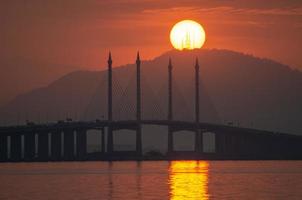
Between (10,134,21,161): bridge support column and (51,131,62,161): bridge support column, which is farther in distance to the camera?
(51,131,62,161): bridge support column

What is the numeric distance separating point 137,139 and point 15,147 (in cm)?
1632

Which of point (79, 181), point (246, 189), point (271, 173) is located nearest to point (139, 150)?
point (271, 173)

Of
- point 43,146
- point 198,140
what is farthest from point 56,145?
point 198,140

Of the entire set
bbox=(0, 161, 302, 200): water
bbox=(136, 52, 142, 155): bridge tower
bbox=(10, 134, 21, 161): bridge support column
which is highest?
bbox=(136, 52, 142, 155): bridge tower

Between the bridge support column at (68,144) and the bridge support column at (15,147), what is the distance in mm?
6137

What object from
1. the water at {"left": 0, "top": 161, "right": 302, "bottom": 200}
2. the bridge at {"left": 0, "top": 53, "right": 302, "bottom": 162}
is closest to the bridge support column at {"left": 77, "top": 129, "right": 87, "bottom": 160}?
the bridge at {"left": 0, "top": 53, "right": 302, "bottom": 162}

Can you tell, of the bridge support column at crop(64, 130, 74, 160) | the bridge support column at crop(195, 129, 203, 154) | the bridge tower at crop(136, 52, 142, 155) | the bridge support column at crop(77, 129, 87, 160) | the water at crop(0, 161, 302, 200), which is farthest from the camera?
the bridge support column at crop(195, 129, 203, 154)

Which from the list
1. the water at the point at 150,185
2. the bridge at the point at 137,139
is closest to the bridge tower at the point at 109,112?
the bridge at the point at 137,139

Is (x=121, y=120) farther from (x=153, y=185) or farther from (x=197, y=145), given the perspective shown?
(x=153, y=185)

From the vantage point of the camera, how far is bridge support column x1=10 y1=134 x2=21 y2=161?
166m

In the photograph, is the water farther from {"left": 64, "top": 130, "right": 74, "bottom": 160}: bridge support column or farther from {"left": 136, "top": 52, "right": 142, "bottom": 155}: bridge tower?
{"left": 64, "top": 130, "right": 74, "bottom": 160}: bridge support column

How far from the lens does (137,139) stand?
6403 inches

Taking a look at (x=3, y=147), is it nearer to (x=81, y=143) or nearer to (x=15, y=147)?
(x=15, y=147)

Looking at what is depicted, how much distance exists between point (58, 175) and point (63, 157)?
5053 cm
